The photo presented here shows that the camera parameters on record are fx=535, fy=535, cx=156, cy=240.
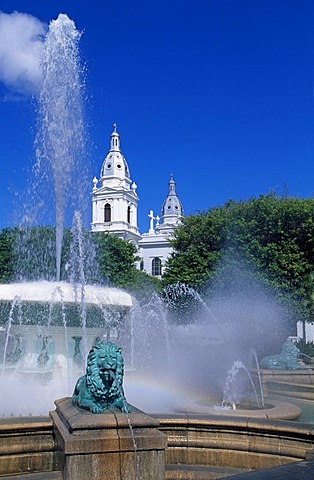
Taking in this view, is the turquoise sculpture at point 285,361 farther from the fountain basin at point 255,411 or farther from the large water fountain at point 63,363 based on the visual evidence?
the fountain basin at point 255,411

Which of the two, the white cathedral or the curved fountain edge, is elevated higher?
the white cathedral

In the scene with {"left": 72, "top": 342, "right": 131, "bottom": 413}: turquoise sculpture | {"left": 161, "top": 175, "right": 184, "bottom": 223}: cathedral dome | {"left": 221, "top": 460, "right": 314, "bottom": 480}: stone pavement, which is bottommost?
{"left": 221, "top": 460, "right": 314, "bottom": 480}: stone pavement

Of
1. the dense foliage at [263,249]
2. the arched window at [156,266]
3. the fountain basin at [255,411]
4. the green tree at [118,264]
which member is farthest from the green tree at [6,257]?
the arched window at [156,266]

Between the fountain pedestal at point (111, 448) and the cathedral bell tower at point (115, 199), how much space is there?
231ft

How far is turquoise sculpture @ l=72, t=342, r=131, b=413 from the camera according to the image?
529cm

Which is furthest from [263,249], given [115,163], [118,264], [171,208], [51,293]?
[171,208]

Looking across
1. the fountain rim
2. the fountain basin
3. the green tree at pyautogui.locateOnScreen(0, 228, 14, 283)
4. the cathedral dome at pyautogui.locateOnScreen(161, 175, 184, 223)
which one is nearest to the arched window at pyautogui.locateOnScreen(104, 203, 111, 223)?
the cathedral dome at pyautogui.locateOnScreen(161, 175, 184, 223)

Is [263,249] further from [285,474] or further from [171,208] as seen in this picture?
[171,208]

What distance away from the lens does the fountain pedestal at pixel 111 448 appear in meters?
4.82

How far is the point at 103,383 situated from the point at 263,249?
23738 mm

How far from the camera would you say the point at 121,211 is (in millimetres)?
77312

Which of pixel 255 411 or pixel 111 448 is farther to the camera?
pixel 255 411

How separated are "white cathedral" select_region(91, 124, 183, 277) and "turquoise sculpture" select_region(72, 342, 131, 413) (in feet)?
232

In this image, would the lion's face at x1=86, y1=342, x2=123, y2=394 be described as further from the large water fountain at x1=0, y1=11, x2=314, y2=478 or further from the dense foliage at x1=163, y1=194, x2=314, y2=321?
the dense foliage at x1=163, y1=194, x2=314, y2=321
